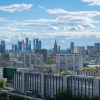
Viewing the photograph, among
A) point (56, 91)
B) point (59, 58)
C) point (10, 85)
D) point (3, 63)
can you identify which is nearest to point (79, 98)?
point (56, 91)

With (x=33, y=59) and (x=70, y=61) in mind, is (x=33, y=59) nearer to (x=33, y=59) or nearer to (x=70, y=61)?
(x=33, y=59)

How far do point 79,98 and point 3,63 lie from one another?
3435cm

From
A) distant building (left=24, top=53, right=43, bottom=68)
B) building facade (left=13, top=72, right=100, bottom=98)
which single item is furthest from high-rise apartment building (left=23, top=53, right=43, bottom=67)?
building facade (left=13, top=72, right=100, bottom=98)

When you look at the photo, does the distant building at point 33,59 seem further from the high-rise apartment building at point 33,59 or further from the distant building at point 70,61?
the distant building at point 70,61

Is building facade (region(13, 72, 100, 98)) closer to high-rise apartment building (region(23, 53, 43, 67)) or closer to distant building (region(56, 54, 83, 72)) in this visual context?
distant building (region(56, 54, 83, 72))

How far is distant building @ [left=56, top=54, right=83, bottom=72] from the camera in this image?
37688 mm

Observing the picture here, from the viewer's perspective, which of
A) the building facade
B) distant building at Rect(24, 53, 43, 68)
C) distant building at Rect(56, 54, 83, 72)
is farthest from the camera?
distant building at Rect(24, 53, 43, 68)

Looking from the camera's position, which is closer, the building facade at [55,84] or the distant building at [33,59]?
the building facade at [55,84]

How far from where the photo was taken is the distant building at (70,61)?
124ft

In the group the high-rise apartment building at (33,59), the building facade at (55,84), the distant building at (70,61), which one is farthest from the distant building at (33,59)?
the building facade at (55,84)

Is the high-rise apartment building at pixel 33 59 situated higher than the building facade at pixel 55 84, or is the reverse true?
the high-rise apartment building at pixel 33 59

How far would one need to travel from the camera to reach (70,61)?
38219 millimetres

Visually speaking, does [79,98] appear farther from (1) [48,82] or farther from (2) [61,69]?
(2) [61,69]

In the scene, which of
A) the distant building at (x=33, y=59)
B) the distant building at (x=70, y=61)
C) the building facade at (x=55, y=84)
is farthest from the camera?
the distant building at (x=33, y=59)
